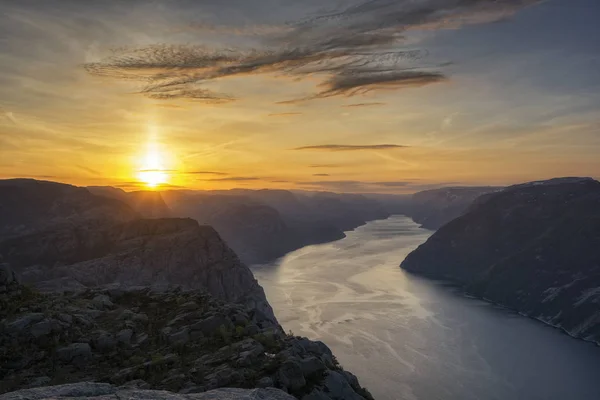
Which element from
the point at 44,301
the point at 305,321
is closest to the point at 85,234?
the point at 305,321

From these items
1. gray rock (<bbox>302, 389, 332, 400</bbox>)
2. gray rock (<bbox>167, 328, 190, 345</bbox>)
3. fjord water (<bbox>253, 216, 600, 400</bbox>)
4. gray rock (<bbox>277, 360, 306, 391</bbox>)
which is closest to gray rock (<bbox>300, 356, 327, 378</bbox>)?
gray rock (<bbox>277, 360, 306, 391</bbox>)

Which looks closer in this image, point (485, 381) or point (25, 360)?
point (25, 360)

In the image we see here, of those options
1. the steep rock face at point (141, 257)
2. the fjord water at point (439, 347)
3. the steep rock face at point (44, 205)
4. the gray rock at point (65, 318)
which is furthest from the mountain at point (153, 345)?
the steep rock face at point (44, 205)

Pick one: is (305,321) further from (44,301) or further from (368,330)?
(44,301)

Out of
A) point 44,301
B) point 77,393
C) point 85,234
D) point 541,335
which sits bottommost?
point 541,335

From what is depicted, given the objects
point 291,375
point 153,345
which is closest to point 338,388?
point 291,375

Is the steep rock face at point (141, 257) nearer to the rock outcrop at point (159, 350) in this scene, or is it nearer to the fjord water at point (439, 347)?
the fjord water at point (439, 347)

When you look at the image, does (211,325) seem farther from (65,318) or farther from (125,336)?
(65,318)
